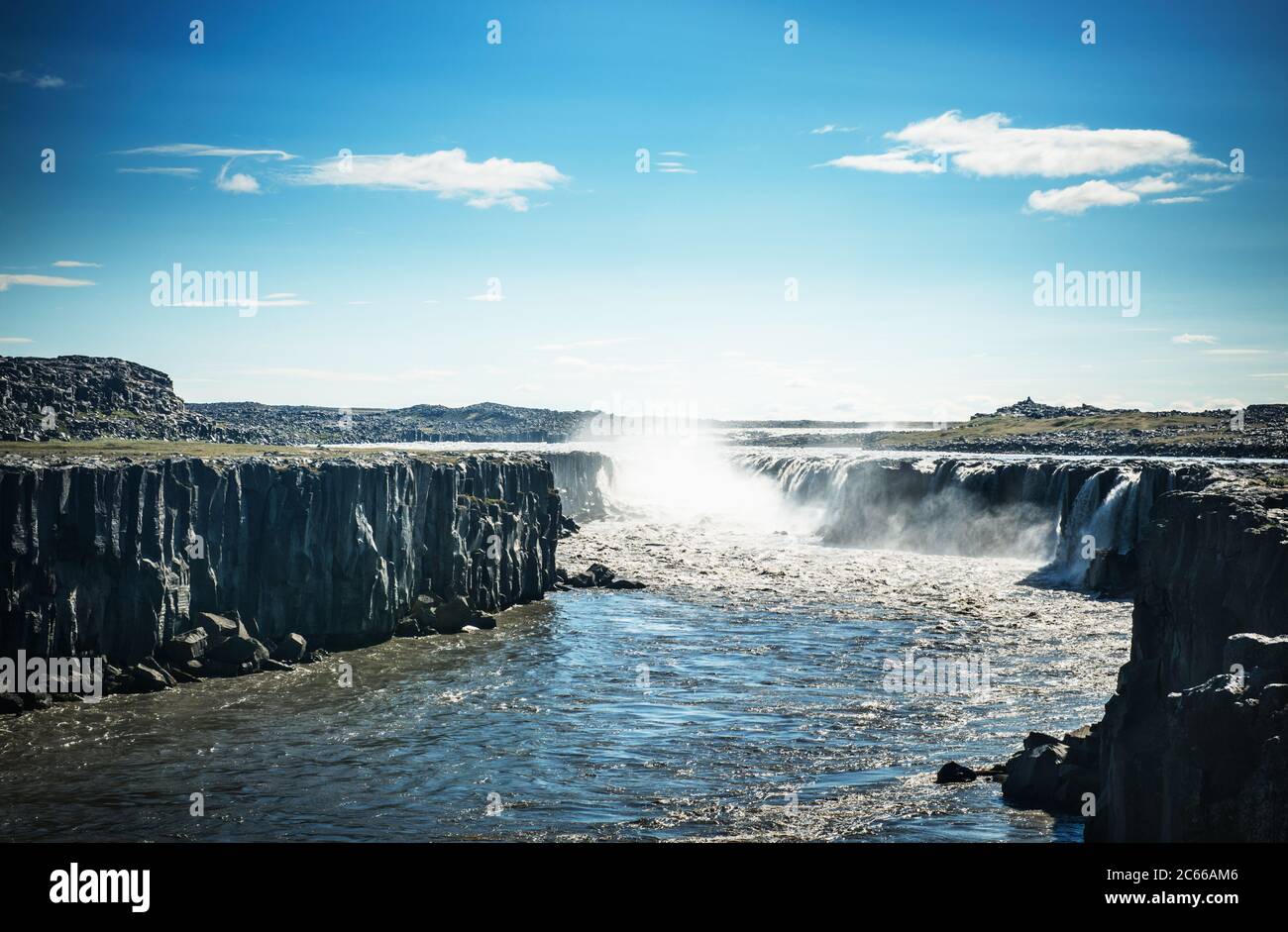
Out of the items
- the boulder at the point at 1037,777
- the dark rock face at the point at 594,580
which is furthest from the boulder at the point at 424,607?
the boulder at the point at 1037,777

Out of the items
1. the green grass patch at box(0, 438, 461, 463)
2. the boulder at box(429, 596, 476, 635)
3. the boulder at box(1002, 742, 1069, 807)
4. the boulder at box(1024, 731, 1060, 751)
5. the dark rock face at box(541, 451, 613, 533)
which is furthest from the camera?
the dark rock face at box(541, 451, 613, 533)

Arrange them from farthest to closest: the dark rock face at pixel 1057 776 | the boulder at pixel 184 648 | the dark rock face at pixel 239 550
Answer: the boulder at pixel 184 648
the dark rock face at pixel 239 550
the dark rock face at pixel 1057 776

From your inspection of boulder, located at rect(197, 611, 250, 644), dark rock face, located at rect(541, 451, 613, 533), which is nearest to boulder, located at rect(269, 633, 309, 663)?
boulder, located at rect(197, 611, 250, 644)

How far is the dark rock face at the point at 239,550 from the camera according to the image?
130ft

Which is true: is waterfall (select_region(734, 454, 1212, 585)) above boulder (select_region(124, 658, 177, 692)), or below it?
above

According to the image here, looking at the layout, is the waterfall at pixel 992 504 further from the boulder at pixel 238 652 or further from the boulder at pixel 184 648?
the boulder at pixel 184 648

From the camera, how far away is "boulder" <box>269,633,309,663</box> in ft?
154

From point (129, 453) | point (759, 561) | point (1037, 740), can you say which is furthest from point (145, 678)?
point (759, 561)

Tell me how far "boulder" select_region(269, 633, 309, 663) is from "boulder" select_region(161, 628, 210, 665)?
3.56 m

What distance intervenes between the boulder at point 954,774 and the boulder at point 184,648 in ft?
96.3

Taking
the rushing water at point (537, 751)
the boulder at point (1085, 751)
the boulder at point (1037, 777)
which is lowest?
the rushing water at point (537, 751)

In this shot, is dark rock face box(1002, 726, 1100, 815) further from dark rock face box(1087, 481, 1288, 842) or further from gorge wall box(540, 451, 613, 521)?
gorge wall box(540, 451, 613, 521)

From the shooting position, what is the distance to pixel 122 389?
91.5 meters
